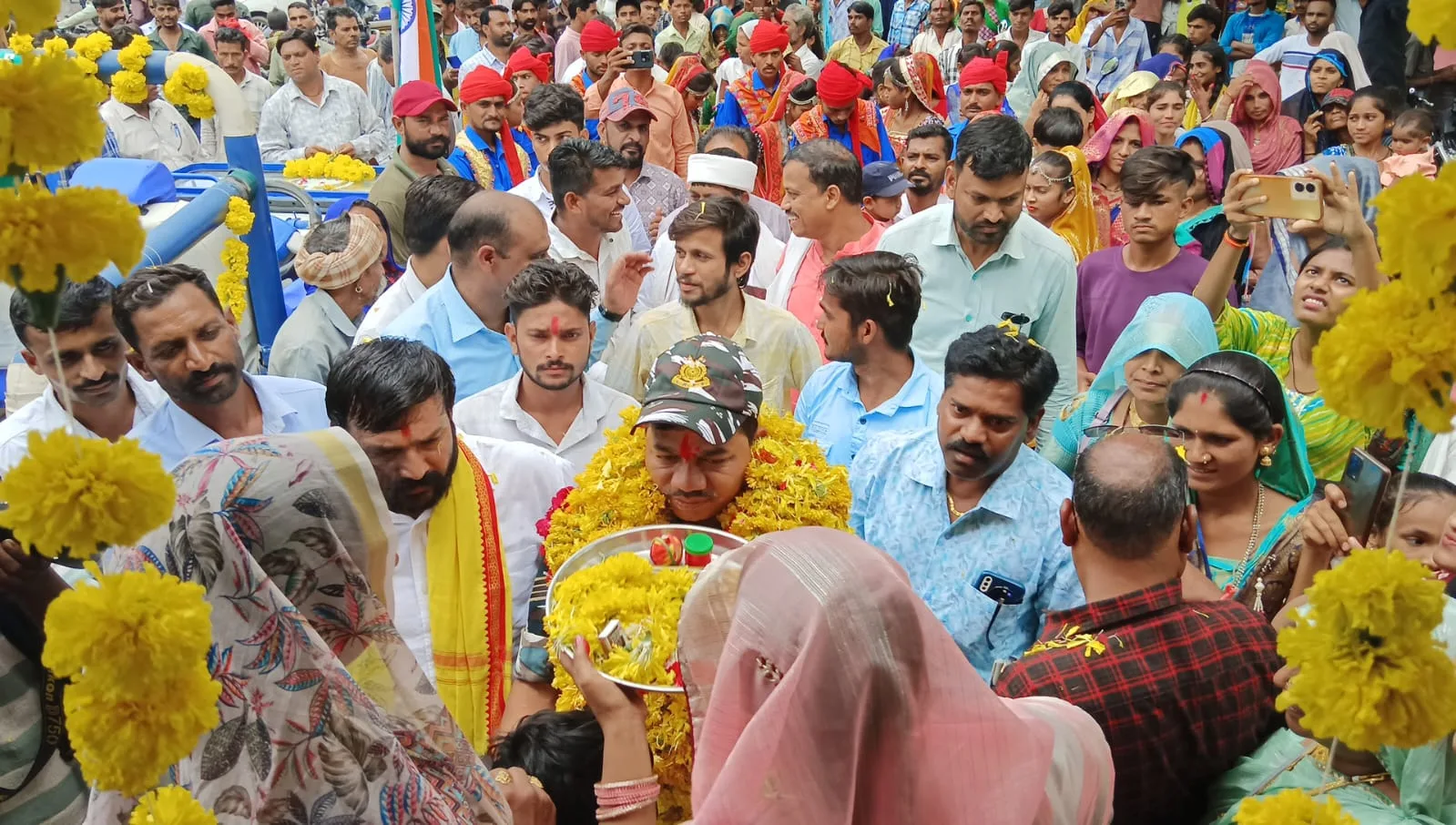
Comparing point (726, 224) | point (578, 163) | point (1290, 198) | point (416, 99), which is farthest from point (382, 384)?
point (416, 99)

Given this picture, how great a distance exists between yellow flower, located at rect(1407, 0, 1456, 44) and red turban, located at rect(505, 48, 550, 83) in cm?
787

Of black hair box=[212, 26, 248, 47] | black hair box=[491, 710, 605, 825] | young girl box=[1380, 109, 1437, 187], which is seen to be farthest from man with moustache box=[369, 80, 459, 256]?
young girl box=[1380, 109, 1437, 187]

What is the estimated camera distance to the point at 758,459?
2688 millimetres

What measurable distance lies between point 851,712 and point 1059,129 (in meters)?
5.72

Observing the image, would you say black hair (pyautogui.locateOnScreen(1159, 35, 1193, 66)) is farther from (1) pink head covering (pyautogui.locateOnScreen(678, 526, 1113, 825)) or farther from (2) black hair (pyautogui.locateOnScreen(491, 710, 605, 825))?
(1) pink head covering (pyautogui.locateOnScreen(678, 526, 1113, 825))

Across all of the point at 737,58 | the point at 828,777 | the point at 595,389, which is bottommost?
the point at 737,58

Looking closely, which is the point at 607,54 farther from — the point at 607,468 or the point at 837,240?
the point at 607,468

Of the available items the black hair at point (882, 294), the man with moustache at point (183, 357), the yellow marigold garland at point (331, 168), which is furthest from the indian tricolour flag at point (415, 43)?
the black hair at point (882, 294)

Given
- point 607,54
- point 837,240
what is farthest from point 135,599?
point 607,54

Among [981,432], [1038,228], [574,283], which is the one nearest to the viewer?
[981,432]

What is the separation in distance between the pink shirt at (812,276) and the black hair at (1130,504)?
2.51 metres

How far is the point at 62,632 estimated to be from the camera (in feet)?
4.24

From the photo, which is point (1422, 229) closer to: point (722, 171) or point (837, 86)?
point (722, 171)

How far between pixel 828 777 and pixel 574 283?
232 centimetres
